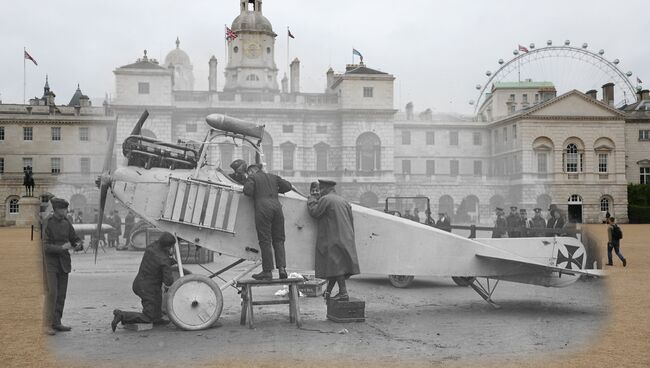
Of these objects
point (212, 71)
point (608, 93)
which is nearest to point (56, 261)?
point (212, 71)

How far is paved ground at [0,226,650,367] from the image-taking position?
6.60 meters

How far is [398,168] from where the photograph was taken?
2154 inches

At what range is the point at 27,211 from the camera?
2927cm

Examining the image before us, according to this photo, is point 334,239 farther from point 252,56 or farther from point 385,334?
point 252,56

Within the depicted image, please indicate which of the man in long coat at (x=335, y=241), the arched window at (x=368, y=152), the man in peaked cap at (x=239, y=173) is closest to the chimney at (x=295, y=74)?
the arched window at (x=368, y=152)

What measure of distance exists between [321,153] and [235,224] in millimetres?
35806

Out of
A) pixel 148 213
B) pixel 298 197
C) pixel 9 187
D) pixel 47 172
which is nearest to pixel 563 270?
pixel 298 197

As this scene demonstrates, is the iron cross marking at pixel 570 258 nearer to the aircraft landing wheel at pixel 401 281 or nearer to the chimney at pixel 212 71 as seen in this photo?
the aircraft landing wheel at pixel 401 281

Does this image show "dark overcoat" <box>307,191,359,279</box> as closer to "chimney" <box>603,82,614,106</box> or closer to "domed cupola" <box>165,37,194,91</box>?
"chimney" <box>603,82,614,106</box>

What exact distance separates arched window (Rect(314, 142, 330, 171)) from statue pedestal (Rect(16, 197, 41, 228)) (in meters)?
18.6

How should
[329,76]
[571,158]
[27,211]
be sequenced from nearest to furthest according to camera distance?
[27,211] < [571,158] < [329,76]

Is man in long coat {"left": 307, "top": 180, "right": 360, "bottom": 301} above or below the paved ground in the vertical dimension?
above

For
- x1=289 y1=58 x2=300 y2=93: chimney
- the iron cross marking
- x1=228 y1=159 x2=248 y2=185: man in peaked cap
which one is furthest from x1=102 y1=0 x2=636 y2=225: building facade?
x1=228 y1=159 x2=248 y2=185: man in peaked cap

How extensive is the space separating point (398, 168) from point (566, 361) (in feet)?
159
